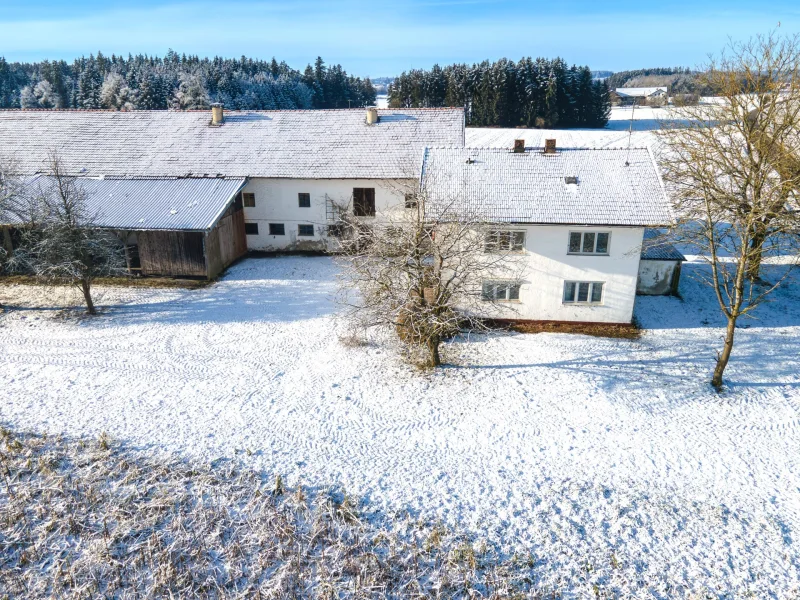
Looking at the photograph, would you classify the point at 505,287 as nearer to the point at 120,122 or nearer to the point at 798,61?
the point at 798,61

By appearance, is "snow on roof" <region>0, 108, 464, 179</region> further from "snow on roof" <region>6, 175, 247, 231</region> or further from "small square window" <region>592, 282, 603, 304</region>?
"small square window" <region>592, 282, 603, 304</region>

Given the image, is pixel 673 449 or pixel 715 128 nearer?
pixel 673 449

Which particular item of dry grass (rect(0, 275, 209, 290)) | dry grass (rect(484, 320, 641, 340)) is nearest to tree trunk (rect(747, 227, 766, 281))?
dry grass (rect(484, 320, 641, 340))

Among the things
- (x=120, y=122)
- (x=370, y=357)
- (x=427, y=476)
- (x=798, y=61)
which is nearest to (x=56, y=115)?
(x=120, y=122)

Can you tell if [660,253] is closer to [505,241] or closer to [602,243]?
[602,243]

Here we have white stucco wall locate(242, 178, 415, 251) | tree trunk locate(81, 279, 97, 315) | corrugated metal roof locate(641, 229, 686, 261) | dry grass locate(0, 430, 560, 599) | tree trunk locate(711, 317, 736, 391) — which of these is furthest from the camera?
white stucco wall locate(242, 178, 415, 251)

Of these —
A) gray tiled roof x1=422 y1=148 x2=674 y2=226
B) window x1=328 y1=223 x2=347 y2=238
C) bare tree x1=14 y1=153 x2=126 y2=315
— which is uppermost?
gray tiled roof x1=422 y1=148 x2=674 y2=226
